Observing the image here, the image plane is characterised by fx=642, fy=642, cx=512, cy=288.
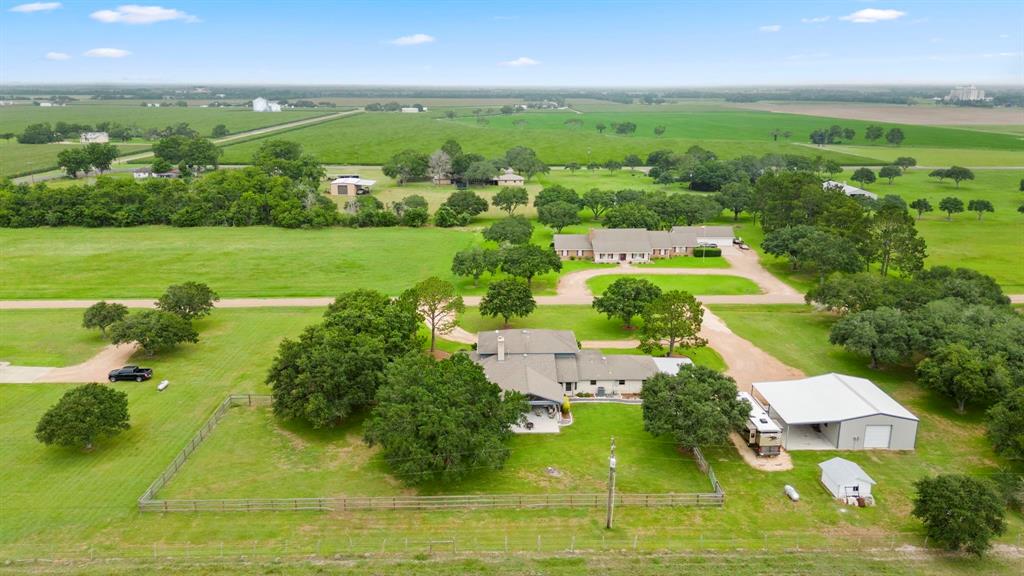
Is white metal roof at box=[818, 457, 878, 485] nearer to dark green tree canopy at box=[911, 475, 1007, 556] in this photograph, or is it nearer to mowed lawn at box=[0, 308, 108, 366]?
dark green tree canopy at box=[911, 475, 1007, 556]

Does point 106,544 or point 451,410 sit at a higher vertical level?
point 451,410

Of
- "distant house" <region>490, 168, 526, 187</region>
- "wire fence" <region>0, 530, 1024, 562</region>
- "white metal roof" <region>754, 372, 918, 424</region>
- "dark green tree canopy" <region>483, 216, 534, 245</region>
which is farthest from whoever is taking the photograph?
"distant house" <region>490, 168, 526, 187</region>

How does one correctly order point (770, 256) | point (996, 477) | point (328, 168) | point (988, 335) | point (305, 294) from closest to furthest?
point (996, 477), point (988, 335), point (305, 294), point (770, 256), point (328, 168)

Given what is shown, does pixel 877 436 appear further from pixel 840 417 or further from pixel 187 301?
pixel 187 301

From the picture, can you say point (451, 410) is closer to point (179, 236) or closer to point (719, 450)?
point (719, 450)

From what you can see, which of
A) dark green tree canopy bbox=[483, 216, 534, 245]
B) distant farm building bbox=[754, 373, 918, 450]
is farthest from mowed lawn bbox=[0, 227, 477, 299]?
distant farm building bbox=[754, 373, 918, 450]

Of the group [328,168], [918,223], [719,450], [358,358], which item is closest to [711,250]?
[918,223]
